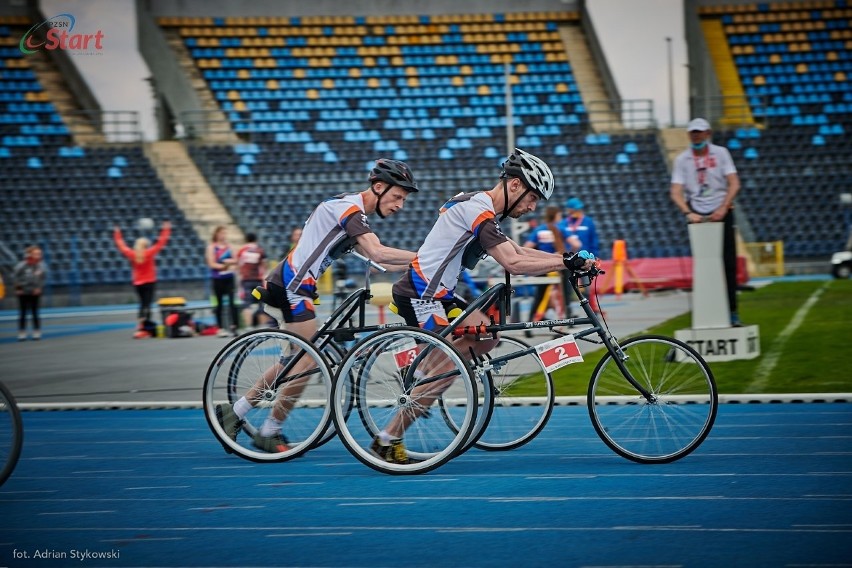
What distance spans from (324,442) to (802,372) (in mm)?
4887

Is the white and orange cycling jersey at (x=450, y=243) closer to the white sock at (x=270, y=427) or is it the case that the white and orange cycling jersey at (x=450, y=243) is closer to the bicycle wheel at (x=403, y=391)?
the bicycle wheel at (x=403, y=391)

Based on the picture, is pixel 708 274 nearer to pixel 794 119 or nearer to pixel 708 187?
pixel 708 187

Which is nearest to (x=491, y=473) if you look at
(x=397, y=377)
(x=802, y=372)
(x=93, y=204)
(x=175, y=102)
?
(x=397, y=377)

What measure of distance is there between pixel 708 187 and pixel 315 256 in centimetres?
527

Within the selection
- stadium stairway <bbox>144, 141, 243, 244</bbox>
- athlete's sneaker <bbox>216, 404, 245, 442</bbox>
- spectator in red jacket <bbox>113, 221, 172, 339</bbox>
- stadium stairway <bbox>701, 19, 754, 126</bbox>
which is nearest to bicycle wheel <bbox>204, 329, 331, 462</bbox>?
athlete's sneaker <bbox>216, 404, 245, 442</bbox>

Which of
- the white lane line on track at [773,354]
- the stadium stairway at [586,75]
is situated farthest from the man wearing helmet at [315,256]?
the stadium stairway at [586,75]

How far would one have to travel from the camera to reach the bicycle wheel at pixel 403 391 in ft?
19.4

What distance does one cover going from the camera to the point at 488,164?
3086 centimetres

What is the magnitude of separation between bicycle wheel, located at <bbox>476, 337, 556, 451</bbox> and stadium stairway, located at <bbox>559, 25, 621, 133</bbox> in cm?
2696

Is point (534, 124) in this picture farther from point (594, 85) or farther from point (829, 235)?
point (829, 235)

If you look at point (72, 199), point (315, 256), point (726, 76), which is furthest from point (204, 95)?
point (315, 256)

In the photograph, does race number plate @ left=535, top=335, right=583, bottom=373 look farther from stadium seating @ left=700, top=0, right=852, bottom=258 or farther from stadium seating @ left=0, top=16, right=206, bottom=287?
stadium seating @ left=700, top=0, right=852, bottom=258

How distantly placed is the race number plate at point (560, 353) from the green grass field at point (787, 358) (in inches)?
130

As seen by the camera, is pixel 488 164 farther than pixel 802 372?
Yes
